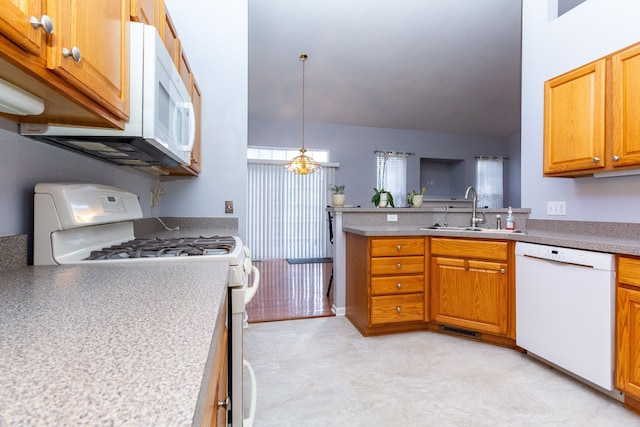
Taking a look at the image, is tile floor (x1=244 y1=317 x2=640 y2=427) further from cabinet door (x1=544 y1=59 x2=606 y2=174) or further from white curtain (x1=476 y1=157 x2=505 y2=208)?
white curtain (x1=476 y1=157 x2=505 y2=208)

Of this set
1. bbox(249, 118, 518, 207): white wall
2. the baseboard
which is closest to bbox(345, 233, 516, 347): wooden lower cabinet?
the baseboard

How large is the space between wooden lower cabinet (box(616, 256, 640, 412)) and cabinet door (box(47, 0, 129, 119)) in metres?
2.23

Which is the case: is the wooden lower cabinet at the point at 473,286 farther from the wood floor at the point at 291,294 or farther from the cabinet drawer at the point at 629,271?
the wood floor at the point at 291,294

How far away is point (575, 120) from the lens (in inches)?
79.1

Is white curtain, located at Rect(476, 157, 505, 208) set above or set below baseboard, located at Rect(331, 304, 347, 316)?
above

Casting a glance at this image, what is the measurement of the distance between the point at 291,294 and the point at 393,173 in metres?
3.99

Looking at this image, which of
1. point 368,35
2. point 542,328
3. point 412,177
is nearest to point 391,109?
point 412,177

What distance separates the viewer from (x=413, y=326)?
254 centimetres

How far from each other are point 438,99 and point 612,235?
153 inches

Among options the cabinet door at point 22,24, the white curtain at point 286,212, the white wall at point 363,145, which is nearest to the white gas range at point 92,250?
the cabinet door at point 22,24

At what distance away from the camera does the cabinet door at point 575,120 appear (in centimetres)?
189

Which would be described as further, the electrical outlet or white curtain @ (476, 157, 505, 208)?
white curtain @ (476, 157, 505, 208)

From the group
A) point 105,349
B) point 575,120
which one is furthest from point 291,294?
point 105,349

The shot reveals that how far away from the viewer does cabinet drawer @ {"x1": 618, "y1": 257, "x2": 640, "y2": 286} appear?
1.48m
